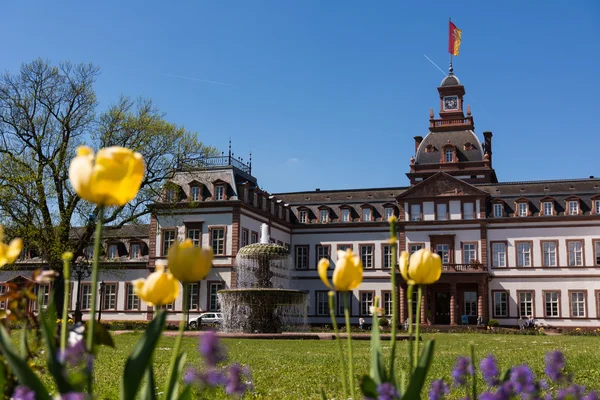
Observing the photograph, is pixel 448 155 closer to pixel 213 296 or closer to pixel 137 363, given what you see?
pixel 213 296

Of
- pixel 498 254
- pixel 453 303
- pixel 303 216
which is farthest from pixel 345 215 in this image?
pixel 498 254

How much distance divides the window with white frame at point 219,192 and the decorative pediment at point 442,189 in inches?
460

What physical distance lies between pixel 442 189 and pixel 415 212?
226 cm

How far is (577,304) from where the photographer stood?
40.9 metres

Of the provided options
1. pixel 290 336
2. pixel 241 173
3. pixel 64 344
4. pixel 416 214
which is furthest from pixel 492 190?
pixel 64 344

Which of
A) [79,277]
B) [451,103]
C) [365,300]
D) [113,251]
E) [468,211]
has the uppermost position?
[451,103]

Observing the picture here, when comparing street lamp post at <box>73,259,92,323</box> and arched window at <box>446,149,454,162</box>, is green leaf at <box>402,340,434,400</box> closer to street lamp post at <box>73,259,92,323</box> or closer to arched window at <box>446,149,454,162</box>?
street lamp post at <box>73,259,92,323</box>

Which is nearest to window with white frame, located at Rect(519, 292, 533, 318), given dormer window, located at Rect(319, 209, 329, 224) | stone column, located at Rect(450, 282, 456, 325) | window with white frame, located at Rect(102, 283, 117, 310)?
stone column, located at Rect(450, 282, 456, 325)

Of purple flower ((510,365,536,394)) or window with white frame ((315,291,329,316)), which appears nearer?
purple flower ((510,365,536,394))

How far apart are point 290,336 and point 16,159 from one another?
583 inches

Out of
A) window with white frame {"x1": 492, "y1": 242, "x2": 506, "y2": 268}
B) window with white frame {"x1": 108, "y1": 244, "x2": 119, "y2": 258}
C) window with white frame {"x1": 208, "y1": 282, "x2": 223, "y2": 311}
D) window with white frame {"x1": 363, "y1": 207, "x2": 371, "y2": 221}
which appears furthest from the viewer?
window with white frame {"x1": 363, "y1": 207, "x2": 371, "y2": 221}

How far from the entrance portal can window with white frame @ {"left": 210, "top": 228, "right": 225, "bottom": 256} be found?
1407 cm

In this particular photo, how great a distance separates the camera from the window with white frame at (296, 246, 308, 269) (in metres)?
46.2

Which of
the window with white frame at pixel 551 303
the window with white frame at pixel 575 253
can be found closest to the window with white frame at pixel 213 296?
the window with white frame at pixel 551 303
